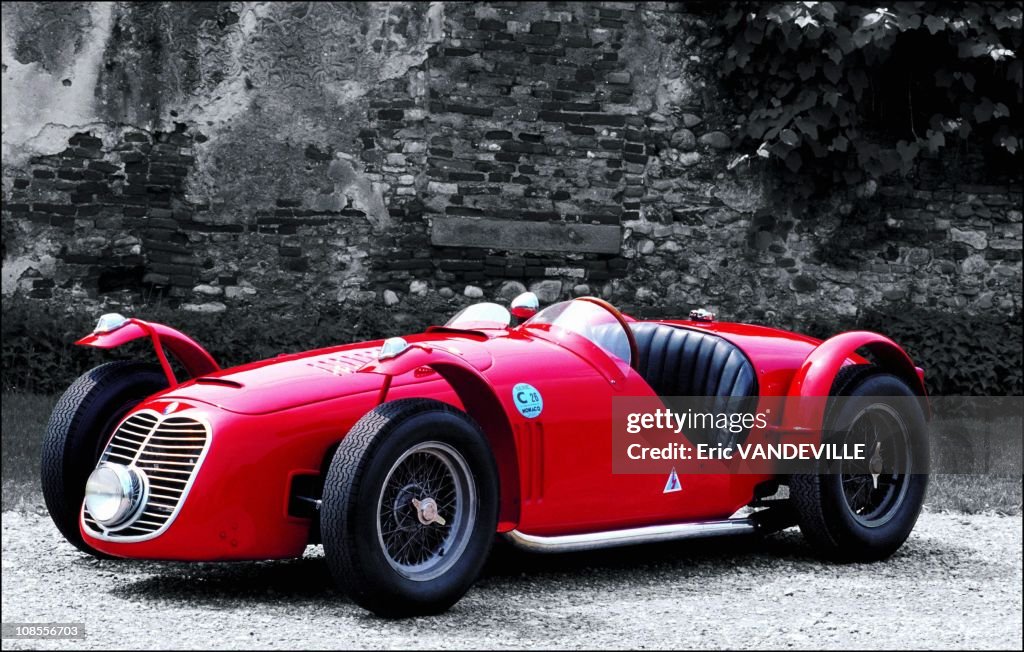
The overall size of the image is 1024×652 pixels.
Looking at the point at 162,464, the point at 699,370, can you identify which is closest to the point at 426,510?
the point at 162,464

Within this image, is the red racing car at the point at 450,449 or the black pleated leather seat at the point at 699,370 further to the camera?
the black pleated leather seat at the point at 699,370

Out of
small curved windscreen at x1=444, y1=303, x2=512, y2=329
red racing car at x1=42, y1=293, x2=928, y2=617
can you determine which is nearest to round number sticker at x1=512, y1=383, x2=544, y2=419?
red racing car at x1=42, y1=293, x2=928, y2=617

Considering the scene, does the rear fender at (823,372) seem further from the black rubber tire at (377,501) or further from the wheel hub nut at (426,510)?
the wheel hub nut at (426,510)

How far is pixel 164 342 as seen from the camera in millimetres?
5297

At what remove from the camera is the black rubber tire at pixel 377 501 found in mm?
4043

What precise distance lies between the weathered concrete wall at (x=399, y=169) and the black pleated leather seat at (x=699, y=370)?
473 centimetres

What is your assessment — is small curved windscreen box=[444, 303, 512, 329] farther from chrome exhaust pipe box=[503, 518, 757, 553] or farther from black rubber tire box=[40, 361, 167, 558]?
black rubber tire box=[40, 361, 167, 558]

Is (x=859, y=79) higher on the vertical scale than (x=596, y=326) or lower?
higher

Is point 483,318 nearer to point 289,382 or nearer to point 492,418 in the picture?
point 492,418

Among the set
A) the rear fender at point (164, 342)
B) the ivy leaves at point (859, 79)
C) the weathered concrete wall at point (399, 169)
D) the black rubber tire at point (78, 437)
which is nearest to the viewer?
the black rubber tire at point (78, 437)

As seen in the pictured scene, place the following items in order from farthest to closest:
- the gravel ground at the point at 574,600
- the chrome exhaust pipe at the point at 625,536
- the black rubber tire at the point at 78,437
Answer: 1. the black rubber tire at the point at 78,437
2. the chrome exhaust pipe at the point at 625,536
3. the gravel ground at the point at 574,600

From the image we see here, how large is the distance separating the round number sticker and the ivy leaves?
6.39m

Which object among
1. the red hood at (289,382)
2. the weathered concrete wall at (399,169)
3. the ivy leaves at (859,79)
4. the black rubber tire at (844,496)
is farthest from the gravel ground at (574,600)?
the ivy leaves at (859,79)

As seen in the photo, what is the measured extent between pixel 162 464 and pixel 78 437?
672 millimetres
